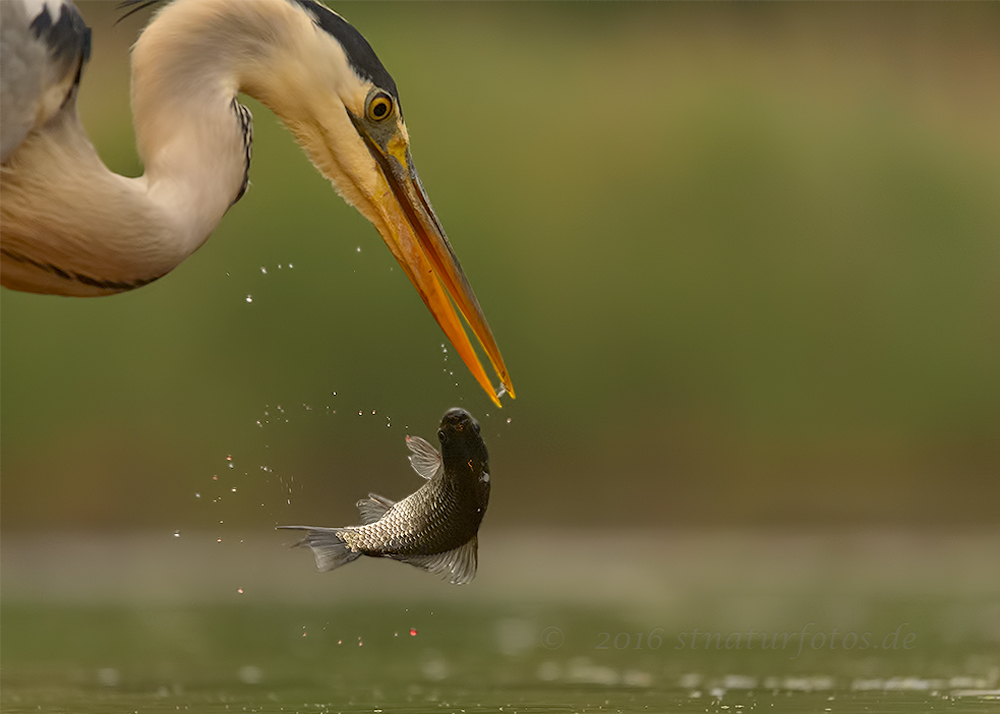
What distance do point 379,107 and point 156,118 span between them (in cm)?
43

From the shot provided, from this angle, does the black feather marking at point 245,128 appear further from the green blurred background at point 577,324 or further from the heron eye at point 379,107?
the green blurred background at point 577,324

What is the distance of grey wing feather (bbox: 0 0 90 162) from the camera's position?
283 centimetres

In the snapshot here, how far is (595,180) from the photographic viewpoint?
930 centimetres

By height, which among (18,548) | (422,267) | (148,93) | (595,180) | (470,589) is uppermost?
(148,93)

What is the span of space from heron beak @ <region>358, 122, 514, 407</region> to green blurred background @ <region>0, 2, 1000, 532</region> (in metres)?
4.58

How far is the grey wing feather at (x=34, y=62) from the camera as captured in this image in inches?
111

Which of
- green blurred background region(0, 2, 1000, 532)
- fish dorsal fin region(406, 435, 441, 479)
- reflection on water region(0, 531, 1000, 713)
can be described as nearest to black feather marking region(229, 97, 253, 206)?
fish dorsal fin region(406, 435, 441, 479)

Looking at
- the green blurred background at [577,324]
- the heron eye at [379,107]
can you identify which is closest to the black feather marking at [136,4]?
the heron eye at [379,107]

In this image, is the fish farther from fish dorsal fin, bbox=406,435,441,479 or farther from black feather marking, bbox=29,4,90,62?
black feather marking, bbox=29,4,90,62

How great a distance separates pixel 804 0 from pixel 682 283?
3053 millimetres

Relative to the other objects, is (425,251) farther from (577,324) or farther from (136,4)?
(577,324)

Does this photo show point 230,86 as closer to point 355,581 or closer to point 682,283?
point 355,581

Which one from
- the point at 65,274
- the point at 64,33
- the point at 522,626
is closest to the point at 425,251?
the point at 65,274

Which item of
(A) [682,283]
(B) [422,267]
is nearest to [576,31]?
(A) [682,283]
